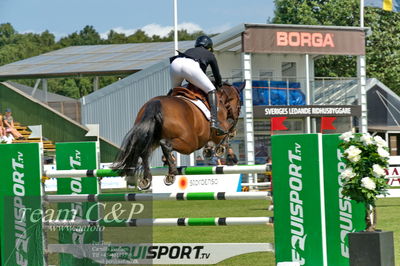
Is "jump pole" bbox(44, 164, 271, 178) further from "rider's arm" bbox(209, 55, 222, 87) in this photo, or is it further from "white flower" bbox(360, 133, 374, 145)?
"rider's arm" bbox(209, 55, 222, 87)

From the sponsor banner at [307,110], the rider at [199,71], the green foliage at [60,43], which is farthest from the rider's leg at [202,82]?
the green foliage at [60,43]

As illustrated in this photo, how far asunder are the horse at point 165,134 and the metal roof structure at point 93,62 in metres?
26.3

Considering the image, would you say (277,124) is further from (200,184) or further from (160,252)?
(160,252)

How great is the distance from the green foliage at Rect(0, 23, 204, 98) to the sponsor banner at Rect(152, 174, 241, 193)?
45.7m

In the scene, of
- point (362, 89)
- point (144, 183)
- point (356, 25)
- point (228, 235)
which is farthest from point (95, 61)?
point (144, 183)

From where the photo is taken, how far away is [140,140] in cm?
697

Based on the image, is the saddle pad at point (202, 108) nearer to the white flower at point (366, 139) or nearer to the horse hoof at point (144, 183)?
the horse hoof at point (144, 183)

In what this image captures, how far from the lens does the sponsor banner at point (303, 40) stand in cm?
2634

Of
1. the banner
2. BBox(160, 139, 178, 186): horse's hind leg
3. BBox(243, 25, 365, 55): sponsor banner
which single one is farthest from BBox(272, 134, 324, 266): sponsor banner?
BBox(243, 25, 365, 55): sponsor banner

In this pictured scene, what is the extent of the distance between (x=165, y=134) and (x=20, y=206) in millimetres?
1479

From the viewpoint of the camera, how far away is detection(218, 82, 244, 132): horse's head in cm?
839

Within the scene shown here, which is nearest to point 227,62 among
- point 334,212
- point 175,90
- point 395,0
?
point 395,0

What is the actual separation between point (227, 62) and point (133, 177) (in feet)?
77.7

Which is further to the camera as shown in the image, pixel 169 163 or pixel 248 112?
pixel 248 112
